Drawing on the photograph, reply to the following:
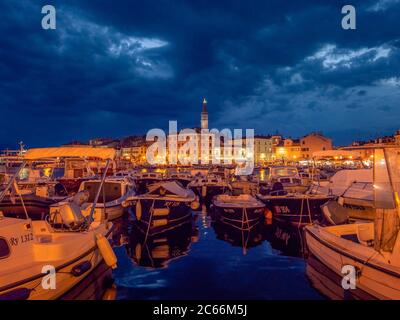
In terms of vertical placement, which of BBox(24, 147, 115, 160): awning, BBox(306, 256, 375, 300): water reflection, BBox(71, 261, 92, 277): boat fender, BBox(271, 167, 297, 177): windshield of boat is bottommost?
BBox(306, 256, 375, 300): water reflection

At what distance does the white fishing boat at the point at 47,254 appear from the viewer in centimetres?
718

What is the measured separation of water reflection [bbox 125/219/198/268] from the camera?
1299cm

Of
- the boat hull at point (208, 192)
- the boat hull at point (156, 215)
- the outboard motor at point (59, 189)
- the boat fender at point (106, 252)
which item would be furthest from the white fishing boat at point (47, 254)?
the boat hull at point (208, 192)

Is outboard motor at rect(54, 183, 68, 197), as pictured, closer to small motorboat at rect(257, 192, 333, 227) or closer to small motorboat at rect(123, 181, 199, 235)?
small motorboat at rect(123, 181, 199, 235)

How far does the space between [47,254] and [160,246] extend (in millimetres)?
7146

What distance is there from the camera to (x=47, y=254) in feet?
26.9

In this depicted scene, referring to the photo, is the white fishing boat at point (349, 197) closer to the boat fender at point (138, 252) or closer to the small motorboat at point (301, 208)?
the small motorboat at point (301, 208)

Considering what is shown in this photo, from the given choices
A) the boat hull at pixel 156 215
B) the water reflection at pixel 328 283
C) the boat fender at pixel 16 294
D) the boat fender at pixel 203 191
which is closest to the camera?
the boat fender at pixel 16 294

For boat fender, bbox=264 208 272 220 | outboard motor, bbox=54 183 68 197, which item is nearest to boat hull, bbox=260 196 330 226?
boat fender, bbox=264 208 272 220
